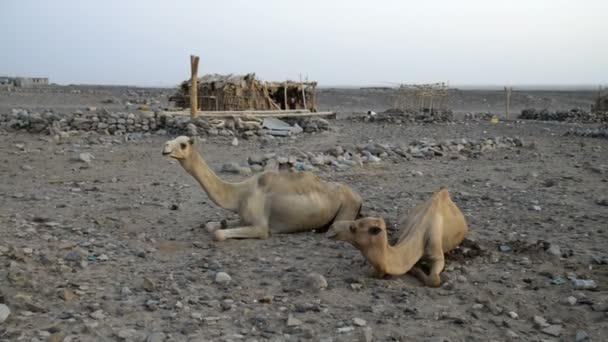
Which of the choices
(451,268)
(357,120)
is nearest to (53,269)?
(451,268)

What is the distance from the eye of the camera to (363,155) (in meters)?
15.3

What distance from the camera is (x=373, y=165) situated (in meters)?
14.0

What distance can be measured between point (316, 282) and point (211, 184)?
237 centimetres

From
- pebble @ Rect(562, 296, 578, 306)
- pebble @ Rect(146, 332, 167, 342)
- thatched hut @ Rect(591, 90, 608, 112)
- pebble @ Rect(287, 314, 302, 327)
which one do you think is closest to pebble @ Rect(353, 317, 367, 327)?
pebble @ Rect(287, 314, 302, 327)

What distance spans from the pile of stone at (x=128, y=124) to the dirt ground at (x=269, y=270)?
743cm

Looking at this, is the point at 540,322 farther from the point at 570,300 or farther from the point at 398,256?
the point at 398,256

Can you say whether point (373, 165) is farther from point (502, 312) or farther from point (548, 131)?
point (548, 131)

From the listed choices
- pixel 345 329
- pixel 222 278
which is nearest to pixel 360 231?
pixel 345 329

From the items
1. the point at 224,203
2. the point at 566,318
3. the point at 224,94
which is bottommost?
the point at 566,318

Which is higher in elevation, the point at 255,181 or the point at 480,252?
the point at 255,181

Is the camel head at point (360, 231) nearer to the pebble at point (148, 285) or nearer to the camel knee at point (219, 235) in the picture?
the pebble at point (148, 285)

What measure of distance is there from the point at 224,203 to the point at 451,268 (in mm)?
2934

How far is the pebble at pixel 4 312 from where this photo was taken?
15.8 feet

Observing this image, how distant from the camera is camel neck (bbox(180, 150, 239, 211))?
24.6 feet
